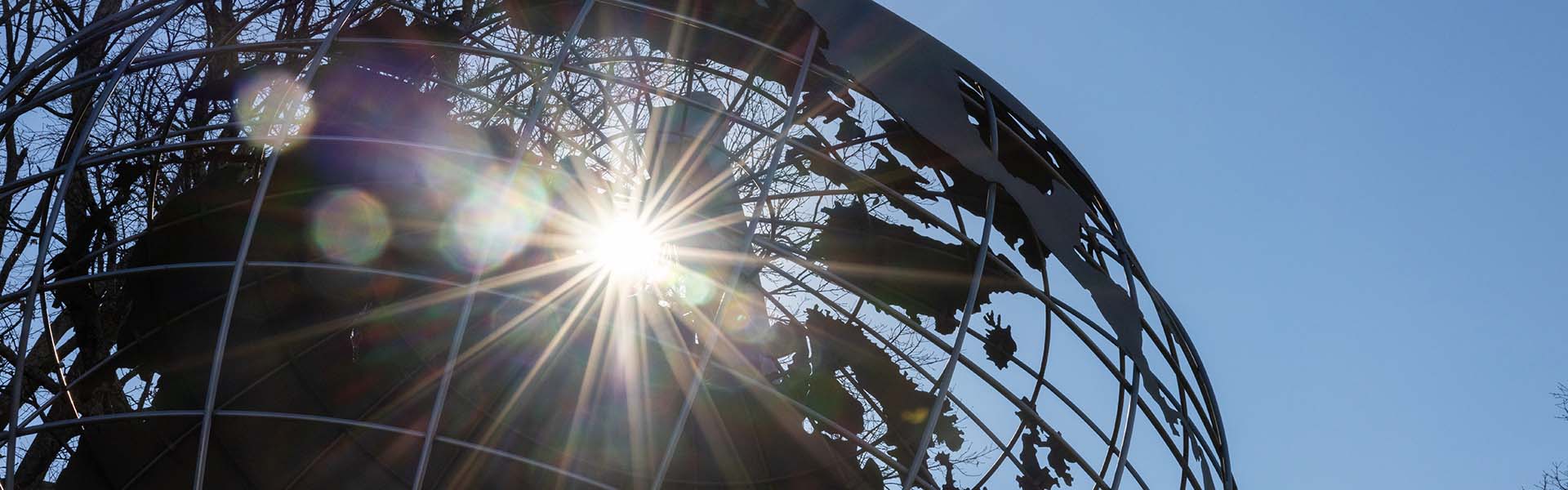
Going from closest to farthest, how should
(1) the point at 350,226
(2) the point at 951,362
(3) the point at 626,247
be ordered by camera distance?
(2) the point at 951,362 < (3) the point at 626,247 < (1) the point at 350,226

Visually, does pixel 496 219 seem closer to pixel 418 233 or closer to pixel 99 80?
pixel 418 233

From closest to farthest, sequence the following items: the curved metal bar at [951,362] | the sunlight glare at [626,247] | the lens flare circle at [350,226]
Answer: the curved metal bar at [951,362] < the sunlight glare at [626,247] < the lens flare circle at [350,226]

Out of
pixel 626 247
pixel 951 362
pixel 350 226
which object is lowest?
pixel 951 362

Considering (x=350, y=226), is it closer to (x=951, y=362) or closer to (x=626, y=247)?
(x=626, y=247)

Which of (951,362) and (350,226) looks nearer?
(951,362)

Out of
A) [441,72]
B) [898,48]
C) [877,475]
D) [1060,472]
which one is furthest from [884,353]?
[441,72]

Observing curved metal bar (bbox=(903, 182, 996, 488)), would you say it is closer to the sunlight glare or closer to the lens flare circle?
the sunlight glare

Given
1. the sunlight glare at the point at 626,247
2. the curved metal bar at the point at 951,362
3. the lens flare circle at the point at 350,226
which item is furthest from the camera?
the lens flare circle at the point at 350,226

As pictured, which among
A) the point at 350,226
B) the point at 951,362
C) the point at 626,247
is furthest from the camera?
the point at 350,226

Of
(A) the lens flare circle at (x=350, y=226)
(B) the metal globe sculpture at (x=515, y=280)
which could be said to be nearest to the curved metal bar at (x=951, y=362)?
(B) the metal globe sculpture at (x=515, y=280)

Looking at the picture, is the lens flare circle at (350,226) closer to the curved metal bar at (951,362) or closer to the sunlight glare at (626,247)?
the sunlight glare at (626,247)

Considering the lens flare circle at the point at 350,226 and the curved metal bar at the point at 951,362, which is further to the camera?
the lens flare circle at the point at 350,226

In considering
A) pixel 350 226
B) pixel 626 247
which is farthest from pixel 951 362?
pixel 350 226

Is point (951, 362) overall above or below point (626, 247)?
below
